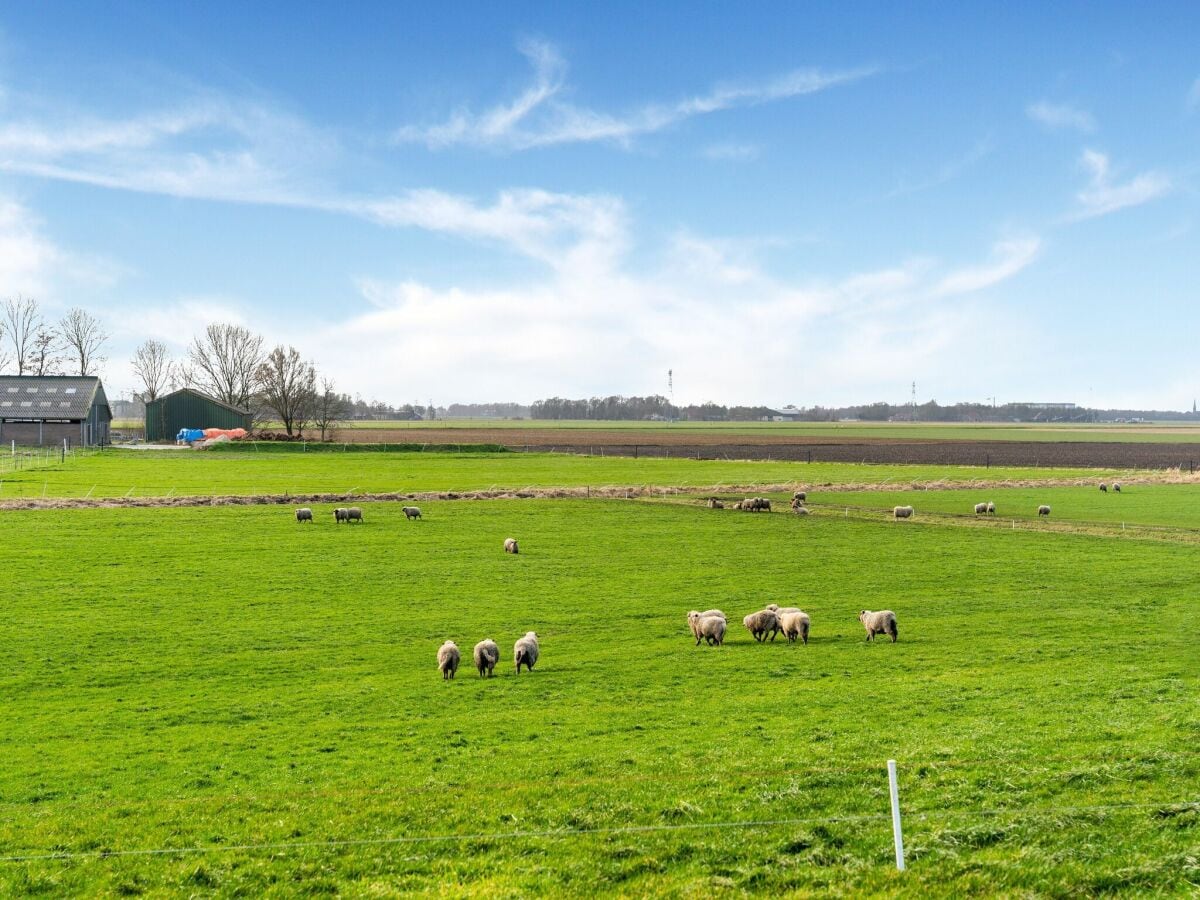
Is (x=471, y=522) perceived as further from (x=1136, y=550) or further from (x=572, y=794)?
(x=572, y=794)

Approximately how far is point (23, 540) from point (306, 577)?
644 inches

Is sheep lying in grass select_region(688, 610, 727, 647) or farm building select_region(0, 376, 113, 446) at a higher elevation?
farm building select_region(0, 376, 113, 446)

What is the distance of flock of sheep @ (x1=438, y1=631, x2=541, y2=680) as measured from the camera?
894 inches

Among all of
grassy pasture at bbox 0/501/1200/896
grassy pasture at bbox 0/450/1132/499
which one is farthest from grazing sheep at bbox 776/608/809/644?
grassy pasture at bbox 0/450/1132/499

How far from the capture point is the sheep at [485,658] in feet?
75.4

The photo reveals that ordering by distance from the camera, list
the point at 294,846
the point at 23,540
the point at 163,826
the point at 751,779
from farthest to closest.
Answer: the point at 23,540 → the point at 751,779 → the point at 163,826 → the point at 294,846

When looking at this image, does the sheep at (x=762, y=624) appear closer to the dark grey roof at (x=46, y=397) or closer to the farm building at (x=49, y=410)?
the farm building at (x=49, y=410)

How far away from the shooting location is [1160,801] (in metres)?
12.8

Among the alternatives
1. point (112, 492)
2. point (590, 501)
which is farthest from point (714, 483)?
point (112, 492)

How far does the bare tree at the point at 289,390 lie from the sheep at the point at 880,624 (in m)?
121

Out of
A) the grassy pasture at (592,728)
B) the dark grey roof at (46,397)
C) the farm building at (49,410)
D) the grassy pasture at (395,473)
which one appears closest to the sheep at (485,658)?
the grassy pasture at (592,728)

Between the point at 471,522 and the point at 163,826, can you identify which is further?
the point at 471,522

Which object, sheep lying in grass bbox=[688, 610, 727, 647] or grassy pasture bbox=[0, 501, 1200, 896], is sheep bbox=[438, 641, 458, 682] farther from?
sheep lying in grass bbox=[688, 610, 727, 647]

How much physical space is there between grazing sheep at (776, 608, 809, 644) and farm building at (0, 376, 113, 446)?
111095 millimetres
